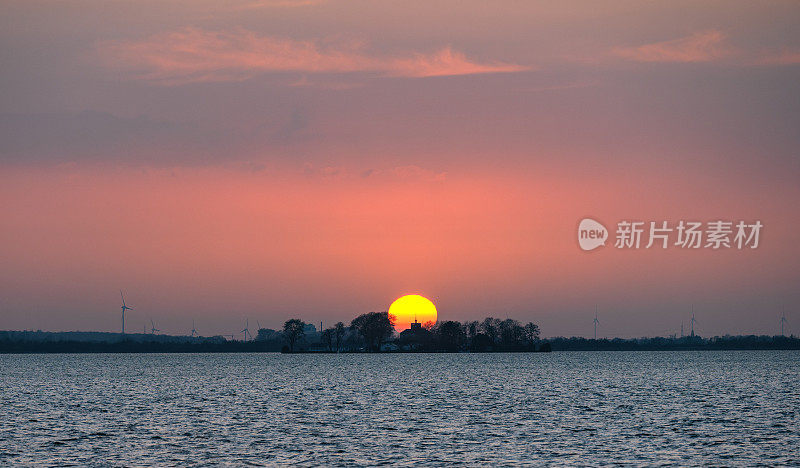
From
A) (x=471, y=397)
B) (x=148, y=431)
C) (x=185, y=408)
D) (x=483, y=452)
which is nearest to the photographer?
(x=483, y=452)

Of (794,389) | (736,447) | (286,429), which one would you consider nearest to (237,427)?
(286,429)

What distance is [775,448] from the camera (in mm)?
75375

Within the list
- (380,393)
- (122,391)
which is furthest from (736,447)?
(122,391)

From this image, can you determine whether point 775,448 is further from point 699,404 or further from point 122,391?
point 122,391

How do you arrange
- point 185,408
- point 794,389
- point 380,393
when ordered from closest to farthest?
point 185,408 < point 380,393 < point 794,389

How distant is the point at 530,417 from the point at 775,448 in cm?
3429

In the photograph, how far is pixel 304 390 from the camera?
165625 mm

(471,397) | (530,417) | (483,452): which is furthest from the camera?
(471,397)

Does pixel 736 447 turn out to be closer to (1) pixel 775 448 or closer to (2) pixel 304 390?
(1) pixel 775 448

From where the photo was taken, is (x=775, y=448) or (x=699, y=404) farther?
(x=699, y=404)

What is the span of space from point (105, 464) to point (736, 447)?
49479 millimetres

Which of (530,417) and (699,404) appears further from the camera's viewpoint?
(699,404)

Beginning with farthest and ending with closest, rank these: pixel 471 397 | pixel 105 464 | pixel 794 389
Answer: pixel 794 389 → pixel 471 397 → pixel 105 464

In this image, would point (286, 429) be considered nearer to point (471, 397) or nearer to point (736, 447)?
point (736, 447)
